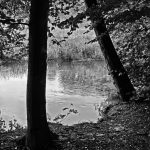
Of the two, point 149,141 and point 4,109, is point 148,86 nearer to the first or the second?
point 149,141

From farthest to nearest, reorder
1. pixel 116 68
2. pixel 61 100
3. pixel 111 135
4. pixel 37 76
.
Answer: pixel 61 100 < pixel 116 68 < pixel 111 135 < pixel 37 76

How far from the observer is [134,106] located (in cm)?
898

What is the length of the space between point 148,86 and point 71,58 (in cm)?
6023

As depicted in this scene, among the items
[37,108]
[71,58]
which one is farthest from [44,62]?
[71,58]

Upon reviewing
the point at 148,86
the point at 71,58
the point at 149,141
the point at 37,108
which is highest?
the point at 71,58

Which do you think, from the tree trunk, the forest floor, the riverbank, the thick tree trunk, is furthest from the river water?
the tree trunk

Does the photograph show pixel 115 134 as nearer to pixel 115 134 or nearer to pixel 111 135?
pixel 115 134

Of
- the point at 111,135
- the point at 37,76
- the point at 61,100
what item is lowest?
the point at 111,135

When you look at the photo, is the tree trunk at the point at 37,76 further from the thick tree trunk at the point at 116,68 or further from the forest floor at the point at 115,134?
the thick tree trunk at the point at 116,68

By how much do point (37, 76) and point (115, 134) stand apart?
2.41 m

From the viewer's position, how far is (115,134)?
6.34 meters

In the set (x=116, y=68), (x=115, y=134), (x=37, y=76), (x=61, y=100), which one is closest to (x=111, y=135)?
(x=115, y=134)

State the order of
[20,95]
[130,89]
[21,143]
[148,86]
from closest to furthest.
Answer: [21,143] → [148,86] → [130,89] → [20,95]

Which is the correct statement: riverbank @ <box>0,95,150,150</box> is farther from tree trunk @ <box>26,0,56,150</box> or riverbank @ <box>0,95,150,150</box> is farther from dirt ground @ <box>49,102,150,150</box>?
tree trunk @ <box>26,0,56,150</box>
